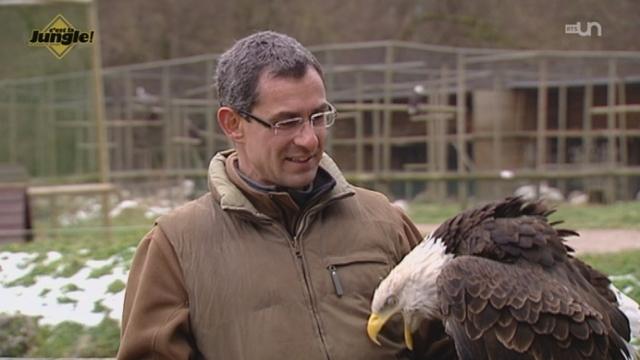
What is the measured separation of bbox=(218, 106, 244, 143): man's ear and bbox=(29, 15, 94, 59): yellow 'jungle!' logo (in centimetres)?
479

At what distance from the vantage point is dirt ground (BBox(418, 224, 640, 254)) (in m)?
8.33

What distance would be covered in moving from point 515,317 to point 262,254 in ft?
1.94

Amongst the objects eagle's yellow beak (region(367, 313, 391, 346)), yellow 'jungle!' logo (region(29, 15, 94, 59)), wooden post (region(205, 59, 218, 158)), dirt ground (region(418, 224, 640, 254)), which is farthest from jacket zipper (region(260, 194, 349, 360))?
wooden post (region(205, 59, 218, 158))

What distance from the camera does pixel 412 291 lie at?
89.7 inches

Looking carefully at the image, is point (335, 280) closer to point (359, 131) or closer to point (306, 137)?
point (306, 137)

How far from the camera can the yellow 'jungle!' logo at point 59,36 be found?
6.79m

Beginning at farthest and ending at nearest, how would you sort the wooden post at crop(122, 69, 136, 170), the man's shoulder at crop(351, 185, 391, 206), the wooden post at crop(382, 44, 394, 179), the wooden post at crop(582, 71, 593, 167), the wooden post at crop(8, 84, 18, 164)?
the wooden post at crop(122, 69, 136, 170) → the wooden post at crop(582, 71, 593, 167) → the wooden post at crop(382, 44, 394, 179) → the wooden post at crop(8, 84, 18, 164) → the man's shoulder at crop(351, 185, 391, 206)

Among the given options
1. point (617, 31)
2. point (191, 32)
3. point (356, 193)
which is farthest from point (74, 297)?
point (191, 32)

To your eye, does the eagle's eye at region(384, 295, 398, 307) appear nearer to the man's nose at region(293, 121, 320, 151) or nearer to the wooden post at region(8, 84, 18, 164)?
the man's nose at region(293, 121, 320, 151)

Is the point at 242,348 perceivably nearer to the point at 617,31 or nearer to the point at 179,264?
the point at 179,264

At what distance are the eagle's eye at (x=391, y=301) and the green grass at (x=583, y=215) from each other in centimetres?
786

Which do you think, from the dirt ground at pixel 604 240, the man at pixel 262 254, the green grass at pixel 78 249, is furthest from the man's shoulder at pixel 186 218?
the dirt ground at pixel 604 240

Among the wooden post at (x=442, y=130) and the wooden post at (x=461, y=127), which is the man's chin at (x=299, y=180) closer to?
the wooden post at (x=461, y=127)

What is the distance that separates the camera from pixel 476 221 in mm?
2375
